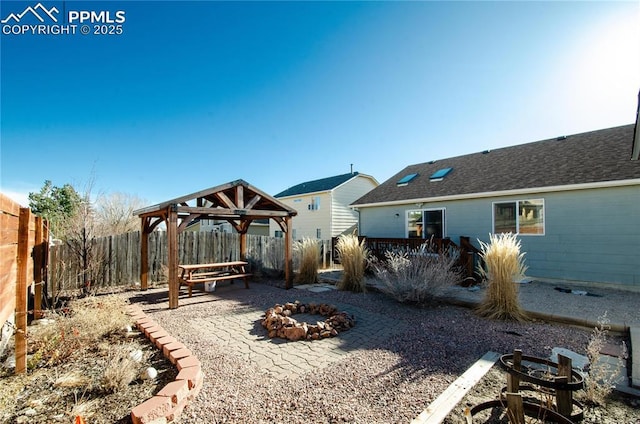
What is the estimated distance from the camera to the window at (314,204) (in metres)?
18.4

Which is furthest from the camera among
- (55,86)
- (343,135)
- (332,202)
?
(332,202)

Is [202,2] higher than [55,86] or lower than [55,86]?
higher

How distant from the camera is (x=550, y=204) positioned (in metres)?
7.76

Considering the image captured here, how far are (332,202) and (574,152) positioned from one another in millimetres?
11472

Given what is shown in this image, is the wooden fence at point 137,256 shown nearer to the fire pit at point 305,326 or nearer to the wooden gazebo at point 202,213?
the wooden gazebo at point 202,213

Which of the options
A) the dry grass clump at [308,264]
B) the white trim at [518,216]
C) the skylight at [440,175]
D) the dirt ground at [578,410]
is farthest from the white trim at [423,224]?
the dirt ground at [578,410]

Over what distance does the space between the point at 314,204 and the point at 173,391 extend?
1666 centimetres

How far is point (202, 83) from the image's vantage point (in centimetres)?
800

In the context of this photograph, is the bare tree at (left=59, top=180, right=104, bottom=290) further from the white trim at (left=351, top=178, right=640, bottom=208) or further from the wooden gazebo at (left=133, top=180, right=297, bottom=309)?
the white trim at (left=351, top=178, right=640, bottom=208)

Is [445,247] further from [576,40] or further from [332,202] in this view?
[332,202]

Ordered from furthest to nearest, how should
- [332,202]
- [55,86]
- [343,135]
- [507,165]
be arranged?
[332,202], [343,135], [507,165], [55,86]

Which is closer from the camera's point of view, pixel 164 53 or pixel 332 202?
pixel 164 53

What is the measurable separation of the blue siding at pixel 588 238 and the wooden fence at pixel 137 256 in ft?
24.3

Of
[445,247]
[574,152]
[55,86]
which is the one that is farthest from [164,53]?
[574,152]
